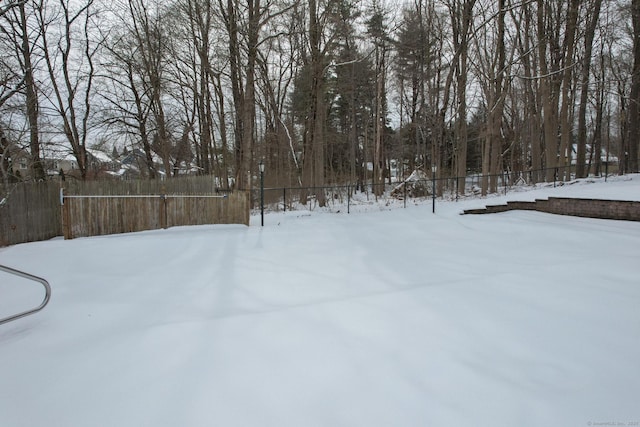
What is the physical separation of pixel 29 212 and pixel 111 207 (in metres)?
1.88

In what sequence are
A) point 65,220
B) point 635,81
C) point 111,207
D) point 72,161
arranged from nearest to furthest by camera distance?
point 65,220 < point 111,207 < point 635,81 < point 72,161

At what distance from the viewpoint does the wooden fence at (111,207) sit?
8.32 m

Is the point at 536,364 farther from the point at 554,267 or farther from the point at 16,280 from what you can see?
the point at 16,280

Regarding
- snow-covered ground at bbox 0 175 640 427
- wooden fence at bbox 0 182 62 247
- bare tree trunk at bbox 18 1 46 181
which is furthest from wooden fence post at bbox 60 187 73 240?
snow-covered ground at bbox 0 175 640 427

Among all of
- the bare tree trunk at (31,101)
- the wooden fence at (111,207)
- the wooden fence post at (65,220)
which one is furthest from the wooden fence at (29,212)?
the bare tree trunk at (31,101)

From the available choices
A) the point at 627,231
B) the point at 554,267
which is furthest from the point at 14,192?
the point at 627,231

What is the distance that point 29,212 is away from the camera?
27.8ft

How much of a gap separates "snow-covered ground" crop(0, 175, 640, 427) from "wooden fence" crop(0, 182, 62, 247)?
3.84 meters

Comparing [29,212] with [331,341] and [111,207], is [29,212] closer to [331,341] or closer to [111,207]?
[111,207]

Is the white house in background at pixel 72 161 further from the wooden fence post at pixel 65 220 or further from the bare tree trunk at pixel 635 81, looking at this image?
the bare tree trunk at pixel 635 81

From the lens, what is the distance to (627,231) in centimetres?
644

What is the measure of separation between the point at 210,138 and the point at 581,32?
19.1 metres

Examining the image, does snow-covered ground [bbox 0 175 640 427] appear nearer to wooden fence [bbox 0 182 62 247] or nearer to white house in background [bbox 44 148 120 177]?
wooden fence [bbox 0 182 62 247]

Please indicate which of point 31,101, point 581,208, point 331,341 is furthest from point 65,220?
point 581,208
